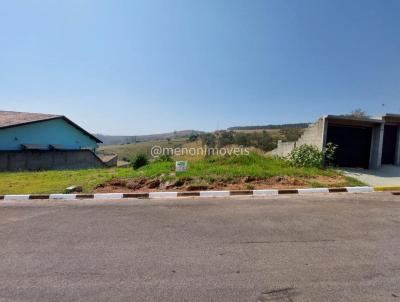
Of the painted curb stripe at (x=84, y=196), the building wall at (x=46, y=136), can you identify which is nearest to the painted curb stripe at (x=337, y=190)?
the painted curb stripe at (x=84, y=196)

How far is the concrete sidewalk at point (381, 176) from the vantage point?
9695mm

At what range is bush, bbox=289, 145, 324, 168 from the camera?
39.3ft

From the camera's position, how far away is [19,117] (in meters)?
22.6

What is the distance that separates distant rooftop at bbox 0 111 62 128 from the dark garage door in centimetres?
2457

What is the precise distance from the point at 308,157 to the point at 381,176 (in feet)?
10.9

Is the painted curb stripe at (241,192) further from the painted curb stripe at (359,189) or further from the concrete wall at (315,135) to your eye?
the concrete wall at (315,135)

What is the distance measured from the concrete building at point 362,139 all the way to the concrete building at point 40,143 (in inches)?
776

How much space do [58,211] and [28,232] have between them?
1519mm

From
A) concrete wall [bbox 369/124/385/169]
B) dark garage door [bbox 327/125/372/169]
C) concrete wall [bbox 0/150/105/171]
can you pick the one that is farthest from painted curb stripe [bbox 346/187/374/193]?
concrete wall [bbox 0/150/105/171]

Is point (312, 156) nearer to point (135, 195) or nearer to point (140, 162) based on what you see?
point (135, 195)

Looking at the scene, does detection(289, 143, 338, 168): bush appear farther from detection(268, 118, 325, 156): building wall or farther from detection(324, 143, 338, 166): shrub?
detection(268, 118, 325, 156): building wall

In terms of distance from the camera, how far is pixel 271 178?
9273mm

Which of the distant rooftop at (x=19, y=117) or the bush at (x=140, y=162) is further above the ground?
the distant rooftop at (x=19, y=117)

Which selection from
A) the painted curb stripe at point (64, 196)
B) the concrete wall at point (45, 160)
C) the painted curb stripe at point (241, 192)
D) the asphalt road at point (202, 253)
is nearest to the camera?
the asphalt road at point (202, 253)
